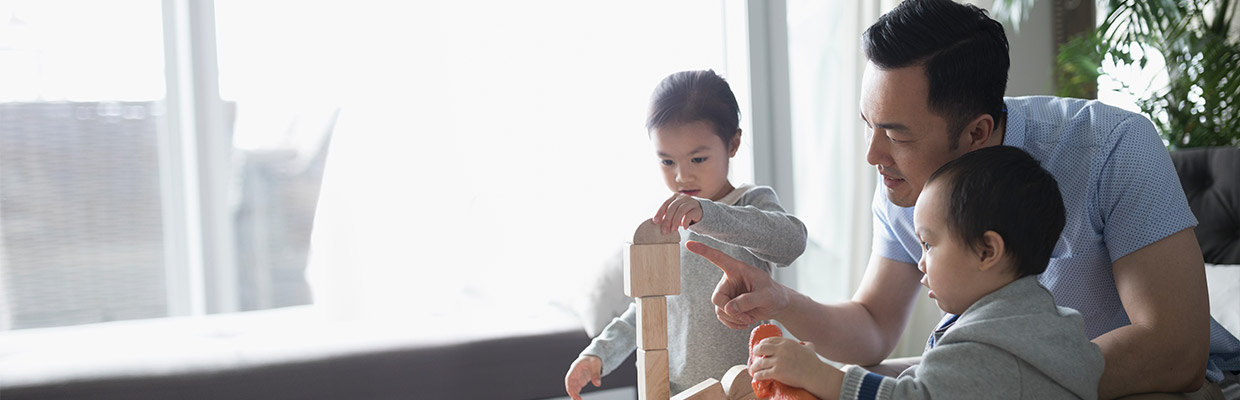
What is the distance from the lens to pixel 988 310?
833 millimetres

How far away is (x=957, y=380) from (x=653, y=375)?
0.30 m

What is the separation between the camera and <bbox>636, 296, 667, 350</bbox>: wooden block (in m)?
0.93

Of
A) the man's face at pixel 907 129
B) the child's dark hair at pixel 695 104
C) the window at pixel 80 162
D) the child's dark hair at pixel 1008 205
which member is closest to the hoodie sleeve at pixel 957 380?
the child's dark hair at pixel 1008 205

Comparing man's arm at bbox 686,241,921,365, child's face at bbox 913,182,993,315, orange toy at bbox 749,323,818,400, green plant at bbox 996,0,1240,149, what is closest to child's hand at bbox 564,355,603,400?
man's arm at bbox 686,241,921,365

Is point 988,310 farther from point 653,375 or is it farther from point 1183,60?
point 1183,60

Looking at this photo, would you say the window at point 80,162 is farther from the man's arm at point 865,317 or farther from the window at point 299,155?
the man's arm at point 865,317

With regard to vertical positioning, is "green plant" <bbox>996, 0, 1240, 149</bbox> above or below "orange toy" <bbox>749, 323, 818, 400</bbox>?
above

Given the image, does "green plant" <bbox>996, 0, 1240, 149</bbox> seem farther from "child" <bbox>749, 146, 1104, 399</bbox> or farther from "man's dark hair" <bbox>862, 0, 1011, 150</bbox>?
"child" <bbox>749, 146, 1104, 399</bbox>

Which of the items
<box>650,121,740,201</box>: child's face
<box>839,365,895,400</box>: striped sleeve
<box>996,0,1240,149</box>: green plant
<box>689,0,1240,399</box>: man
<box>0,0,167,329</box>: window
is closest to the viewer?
<box>839,365,895,400</box>: striped sleeve

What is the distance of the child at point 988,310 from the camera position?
2.62 feet

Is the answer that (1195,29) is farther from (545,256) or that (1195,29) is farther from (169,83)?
(169,83)

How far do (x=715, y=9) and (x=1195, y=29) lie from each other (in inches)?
55.6

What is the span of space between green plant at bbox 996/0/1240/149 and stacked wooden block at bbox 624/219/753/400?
1806 mm

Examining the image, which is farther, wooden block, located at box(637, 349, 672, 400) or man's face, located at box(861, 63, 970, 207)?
man's face, located at box(861, 63, 970, 207)
